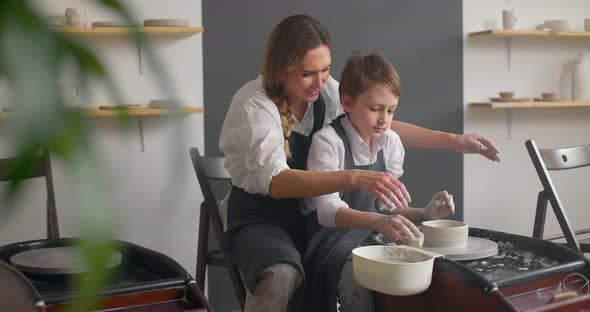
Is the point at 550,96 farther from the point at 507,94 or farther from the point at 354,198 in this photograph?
the point at 354,198

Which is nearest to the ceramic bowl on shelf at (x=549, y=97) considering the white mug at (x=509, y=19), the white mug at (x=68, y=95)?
the white mug at (x=509, y=19)

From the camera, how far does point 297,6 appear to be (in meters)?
3.64

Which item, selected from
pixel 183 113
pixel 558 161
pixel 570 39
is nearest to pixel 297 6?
pixel 558 161

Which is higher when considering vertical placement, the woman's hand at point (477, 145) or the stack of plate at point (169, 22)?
the stack of plate at point (169, 22)

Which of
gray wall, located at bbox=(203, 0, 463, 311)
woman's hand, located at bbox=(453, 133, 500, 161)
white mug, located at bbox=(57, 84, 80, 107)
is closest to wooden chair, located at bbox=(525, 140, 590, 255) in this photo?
woman's hand, located at bbox=(453, 133, 500, 161)

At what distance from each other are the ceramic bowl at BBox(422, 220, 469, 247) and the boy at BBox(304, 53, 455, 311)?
67 mm

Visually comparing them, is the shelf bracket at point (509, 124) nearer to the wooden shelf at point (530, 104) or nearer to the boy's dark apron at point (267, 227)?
the wooden shelf at point (530, 104)

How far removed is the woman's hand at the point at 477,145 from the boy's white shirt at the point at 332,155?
250mm

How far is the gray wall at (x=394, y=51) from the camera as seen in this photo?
3488 mm

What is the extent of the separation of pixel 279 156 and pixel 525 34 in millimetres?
2432

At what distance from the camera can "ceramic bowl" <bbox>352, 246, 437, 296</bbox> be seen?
1.61m

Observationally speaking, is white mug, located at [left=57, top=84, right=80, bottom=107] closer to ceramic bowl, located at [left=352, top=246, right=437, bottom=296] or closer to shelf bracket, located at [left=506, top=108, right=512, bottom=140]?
ceramic bowl, located at [left=352, top=246, right=437, bottom=296]

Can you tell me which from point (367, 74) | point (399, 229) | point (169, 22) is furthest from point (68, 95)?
point (169, 22)

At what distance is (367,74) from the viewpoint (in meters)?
2.18
